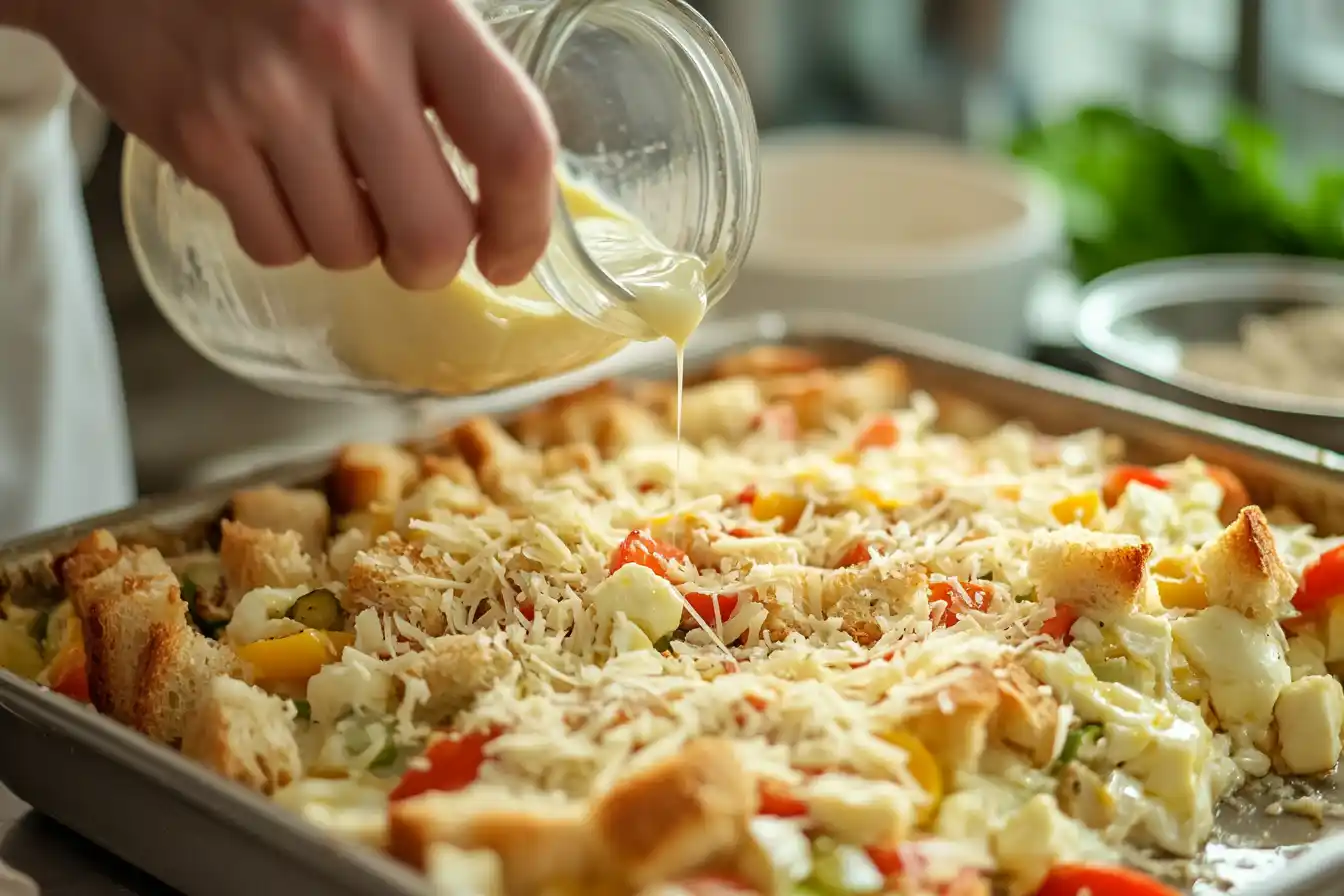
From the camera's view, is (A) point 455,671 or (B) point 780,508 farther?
(B) point 780,508

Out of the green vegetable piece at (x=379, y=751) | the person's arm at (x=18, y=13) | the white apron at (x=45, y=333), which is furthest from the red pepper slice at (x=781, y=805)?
the white apron at (x=45, y=333)

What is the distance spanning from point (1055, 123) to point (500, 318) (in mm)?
1737

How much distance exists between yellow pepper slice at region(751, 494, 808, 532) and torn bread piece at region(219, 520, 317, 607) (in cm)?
39

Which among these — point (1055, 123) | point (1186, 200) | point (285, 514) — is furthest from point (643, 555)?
point (1055, 123)

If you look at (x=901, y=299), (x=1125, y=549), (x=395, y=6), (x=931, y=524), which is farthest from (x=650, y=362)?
(x=395, y=6)

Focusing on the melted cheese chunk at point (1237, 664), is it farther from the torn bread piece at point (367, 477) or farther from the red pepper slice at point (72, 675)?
the red pepper slice at point (72, 675)

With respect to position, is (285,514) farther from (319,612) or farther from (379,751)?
(379,751)

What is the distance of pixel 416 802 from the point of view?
1048 mm

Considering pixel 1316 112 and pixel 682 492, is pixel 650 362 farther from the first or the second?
pixel 1316 112

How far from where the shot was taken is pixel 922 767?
1117 mm

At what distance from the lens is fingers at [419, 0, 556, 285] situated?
3.52 ft

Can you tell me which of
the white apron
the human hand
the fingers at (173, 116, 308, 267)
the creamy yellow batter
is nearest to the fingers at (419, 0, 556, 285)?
the human hand

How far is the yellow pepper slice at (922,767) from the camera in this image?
1109 millimetres

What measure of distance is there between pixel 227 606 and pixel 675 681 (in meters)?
0.48
